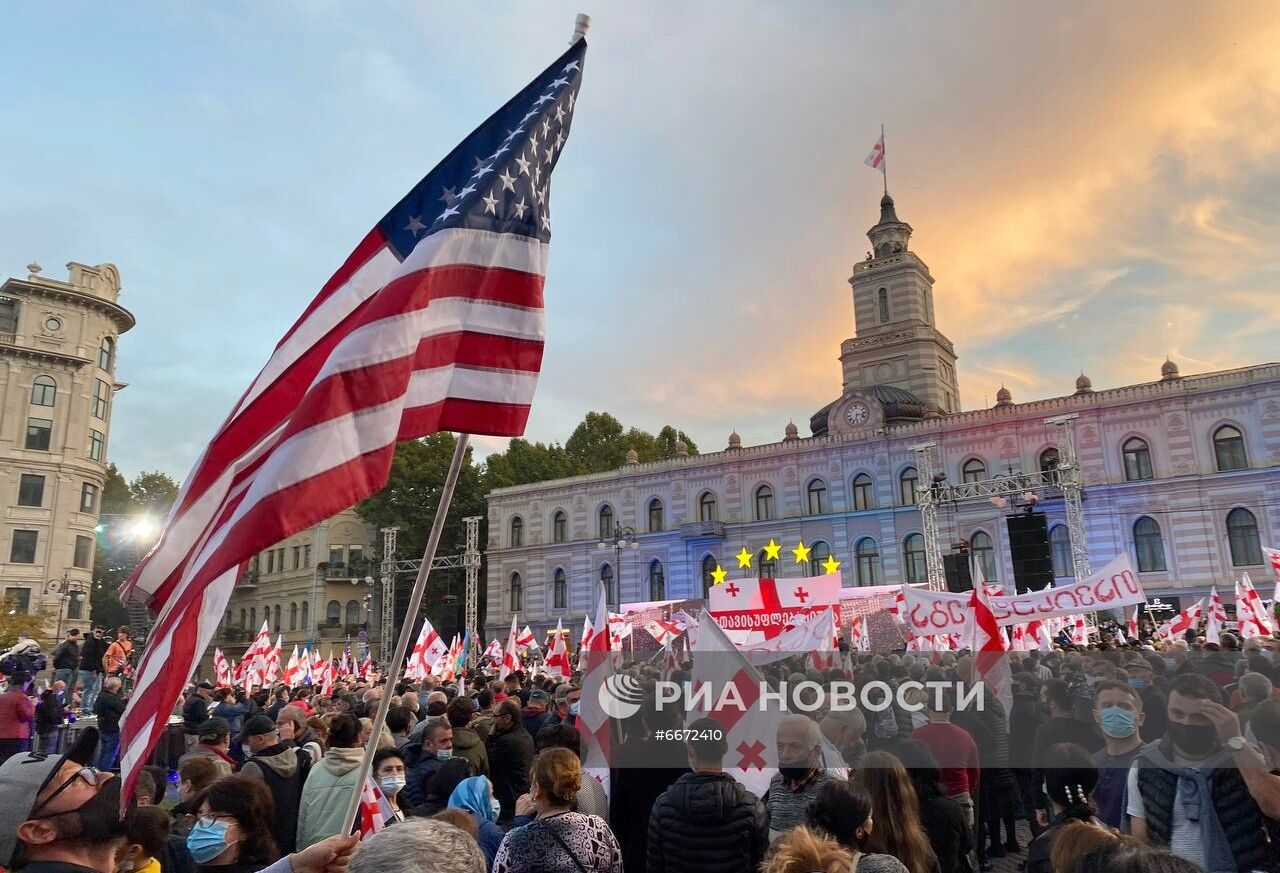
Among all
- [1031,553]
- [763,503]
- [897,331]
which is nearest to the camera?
[1031,553]

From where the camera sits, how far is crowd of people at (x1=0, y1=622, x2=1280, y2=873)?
107 inches

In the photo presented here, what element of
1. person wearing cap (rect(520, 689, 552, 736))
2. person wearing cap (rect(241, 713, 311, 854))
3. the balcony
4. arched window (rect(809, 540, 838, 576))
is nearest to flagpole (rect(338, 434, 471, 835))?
person wearing cap (rect(241, 713, 311, 854))

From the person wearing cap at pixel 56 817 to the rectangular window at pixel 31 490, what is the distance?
168ft

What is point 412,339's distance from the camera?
12.7 feet

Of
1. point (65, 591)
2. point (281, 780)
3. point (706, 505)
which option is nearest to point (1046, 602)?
point (281, 780)

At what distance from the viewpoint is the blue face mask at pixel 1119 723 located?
5.73 meters

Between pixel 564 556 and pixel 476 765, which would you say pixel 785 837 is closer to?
pixel 476 765

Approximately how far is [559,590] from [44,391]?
1166 inches

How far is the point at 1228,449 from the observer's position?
34750 mm

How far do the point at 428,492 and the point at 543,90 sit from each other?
56.5m

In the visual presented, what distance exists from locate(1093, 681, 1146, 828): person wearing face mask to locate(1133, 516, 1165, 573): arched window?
33.9m

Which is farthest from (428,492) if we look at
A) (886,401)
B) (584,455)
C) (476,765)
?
(476,765)

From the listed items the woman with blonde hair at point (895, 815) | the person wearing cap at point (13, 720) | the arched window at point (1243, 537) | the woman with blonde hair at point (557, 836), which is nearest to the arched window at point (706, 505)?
the arched window at point (1243, 537)

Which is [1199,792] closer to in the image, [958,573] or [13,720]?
[13,720]
